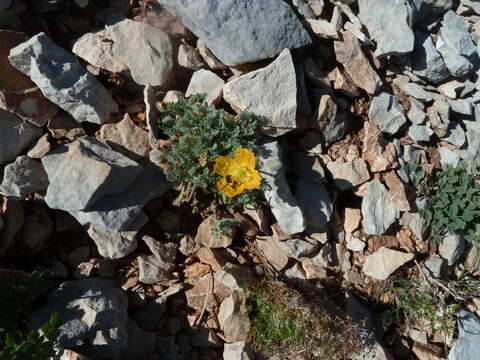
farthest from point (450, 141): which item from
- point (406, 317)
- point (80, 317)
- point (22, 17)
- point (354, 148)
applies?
point (22, 17)

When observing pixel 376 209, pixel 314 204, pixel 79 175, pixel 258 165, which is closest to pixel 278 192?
pixel 258 165

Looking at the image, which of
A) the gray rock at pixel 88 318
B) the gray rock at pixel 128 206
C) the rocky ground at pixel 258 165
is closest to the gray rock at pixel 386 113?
the rocky ground at pixel 258 165

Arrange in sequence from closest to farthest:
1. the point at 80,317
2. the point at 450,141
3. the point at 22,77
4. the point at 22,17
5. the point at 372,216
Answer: the point at 80,317
the point at 22,77
the point at 22,17
the point at 372,216
the point at 450,141

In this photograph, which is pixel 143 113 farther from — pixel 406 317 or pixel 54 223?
pixel 406 317

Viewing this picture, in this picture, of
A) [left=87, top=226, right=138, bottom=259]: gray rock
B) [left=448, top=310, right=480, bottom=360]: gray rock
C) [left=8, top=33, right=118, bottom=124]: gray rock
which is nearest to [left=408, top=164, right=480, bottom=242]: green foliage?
[left=448, top=310, right=480, bottom=360]: gray rock

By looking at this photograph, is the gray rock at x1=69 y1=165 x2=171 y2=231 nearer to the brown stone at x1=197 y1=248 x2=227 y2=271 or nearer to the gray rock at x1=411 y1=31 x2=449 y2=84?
the brown stone at x1=197 y1=248 x2=227 y2=271

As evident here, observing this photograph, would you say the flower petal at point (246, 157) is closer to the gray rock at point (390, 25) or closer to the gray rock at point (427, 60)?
the gray rock at point (390, 25)

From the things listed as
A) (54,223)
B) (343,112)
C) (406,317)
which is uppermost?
(343,112)

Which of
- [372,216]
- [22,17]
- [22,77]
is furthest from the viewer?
[372,216]
